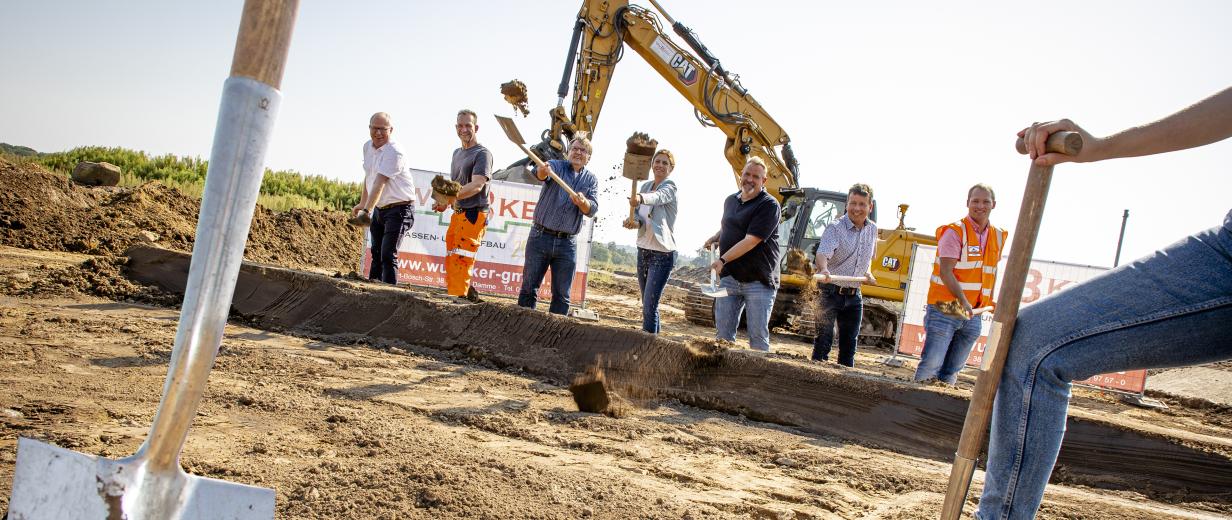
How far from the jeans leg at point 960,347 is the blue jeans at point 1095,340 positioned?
416cm

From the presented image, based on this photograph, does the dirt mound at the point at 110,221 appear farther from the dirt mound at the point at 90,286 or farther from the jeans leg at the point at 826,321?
the jeans leg at the point at 826,321

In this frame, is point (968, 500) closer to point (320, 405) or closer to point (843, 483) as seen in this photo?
point (843, 483)

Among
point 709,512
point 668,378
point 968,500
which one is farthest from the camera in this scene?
point 668,378

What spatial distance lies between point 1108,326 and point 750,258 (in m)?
4.36

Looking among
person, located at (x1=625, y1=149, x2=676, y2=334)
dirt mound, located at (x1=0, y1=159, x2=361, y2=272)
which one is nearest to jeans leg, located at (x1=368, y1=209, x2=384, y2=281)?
person, located at (x1=625, y1=149, x2=676, y2=334)

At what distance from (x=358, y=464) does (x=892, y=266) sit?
1219 centimetres

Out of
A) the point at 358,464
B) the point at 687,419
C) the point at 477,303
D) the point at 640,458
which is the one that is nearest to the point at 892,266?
the point at 477,303

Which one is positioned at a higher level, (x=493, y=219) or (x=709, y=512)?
(x=493, y=219)

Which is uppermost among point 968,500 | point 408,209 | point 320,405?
point 408,209

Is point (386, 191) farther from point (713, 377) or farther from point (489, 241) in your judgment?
point (713, 377)

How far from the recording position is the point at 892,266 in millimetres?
13641

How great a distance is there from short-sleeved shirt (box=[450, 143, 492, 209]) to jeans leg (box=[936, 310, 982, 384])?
4180 mm

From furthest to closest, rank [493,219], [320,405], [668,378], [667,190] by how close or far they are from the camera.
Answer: [493,219] < [667,190] < [668,378] < [320,405]

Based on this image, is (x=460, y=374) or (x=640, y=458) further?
(x=460, y=374)
